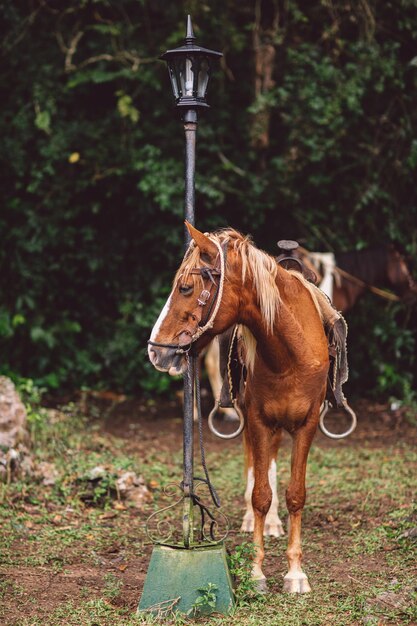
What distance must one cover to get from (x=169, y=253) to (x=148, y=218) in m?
0.51

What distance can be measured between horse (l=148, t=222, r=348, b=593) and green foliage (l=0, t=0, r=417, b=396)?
5.08 metres

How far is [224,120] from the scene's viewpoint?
936cm

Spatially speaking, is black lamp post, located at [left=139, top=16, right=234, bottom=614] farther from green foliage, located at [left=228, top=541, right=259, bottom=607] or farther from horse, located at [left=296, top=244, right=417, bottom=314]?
horse, located at [left=296, top=244, right=417, bottom=314]

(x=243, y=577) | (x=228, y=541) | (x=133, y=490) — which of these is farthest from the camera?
(x=133, y=490)

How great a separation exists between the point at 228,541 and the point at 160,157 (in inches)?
212

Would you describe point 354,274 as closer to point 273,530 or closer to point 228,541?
point 273,530

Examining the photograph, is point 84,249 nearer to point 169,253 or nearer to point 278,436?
point 169,253

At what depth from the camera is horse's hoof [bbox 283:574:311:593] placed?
385cm

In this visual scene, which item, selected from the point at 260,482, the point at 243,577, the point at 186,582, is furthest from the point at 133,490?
the point at 186,582

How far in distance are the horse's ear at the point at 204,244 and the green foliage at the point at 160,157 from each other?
5333 millimetres

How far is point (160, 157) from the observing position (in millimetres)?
9094

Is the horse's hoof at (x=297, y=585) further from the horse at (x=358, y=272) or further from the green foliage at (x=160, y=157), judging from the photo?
the green foliage at (x=160, y=157)

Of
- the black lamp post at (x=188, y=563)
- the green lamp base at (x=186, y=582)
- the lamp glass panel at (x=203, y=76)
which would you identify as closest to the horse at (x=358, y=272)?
the lamp glass panel at (x=203, y=76)

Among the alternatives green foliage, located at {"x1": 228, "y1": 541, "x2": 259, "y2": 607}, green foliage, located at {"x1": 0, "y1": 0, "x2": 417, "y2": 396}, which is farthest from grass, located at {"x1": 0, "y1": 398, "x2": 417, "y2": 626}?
green foliage, located at {"x1": 0, "y1": 0, "x2": 417, "y2": 396}
